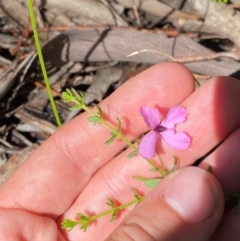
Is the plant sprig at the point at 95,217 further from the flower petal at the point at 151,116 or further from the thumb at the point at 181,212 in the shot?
the flower petal at the point at 151,116

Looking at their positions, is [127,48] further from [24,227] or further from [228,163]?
[24,227]

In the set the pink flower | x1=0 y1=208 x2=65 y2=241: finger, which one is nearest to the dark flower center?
the pink flower

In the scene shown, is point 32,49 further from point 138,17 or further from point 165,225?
point 165,225

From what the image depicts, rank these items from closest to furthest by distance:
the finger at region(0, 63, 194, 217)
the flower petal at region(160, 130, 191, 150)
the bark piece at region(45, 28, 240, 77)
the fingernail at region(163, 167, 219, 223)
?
the fingernail at region(163, 167, 219, 223) < the flower petal at region(160, 130, 191, 150) < the finger at region(0, 63, 194, 217) < the bark piece at region(45, 28, 240, 77)

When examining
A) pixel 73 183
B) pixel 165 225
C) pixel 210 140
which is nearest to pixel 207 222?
pixel 165 225

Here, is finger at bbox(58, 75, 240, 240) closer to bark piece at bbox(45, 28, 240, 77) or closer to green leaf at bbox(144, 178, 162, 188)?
green leaf at bbox(144, 178, 162, 188)

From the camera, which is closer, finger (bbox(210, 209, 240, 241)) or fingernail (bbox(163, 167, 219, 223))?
fingernail (bbox(163, 167, 219, 223))

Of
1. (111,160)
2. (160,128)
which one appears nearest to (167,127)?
(160,128)

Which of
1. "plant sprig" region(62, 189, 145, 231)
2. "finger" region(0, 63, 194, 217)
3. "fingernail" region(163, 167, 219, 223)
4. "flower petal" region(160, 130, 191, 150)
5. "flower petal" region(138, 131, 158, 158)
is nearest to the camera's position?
"fingernail" region(163, 167, 219, 223)
